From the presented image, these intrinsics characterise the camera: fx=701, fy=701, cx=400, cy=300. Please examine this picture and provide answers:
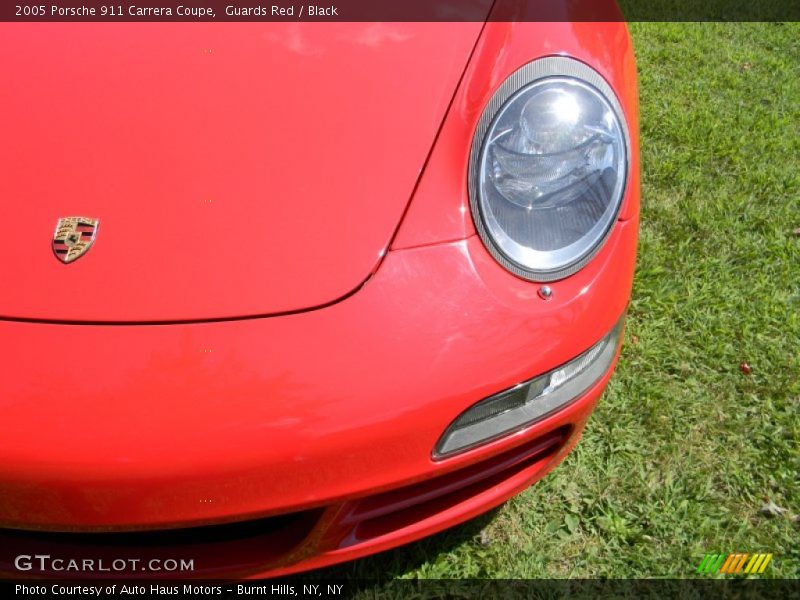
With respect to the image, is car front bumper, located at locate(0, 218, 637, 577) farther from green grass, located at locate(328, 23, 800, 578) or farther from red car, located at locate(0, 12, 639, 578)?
green grass, located at locate(328, 23, 800, 578)

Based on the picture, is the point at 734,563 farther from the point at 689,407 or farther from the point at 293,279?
the point at 293,279

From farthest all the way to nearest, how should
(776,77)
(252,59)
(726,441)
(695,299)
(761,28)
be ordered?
(761,28), (776,77), (695,299), (726,441), (252,59)

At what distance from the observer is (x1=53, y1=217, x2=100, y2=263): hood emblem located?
3.96 ft

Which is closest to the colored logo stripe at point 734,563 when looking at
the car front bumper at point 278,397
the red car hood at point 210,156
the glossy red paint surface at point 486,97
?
the car front bumper at point 278,397

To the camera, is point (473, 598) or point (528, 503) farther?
point (528, 503)

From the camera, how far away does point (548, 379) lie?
1.23 metres

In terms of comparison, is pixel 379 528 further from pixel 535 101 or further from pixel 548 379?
pixel 535 101

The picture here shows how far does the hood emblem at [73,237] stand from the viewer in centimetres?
121

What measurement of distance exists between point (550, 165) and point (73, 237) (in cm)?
88

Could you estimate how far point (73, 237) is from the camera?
122 cm

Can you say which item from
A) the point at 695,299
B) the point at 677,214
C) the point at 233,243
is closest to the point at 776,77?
the point at 677,214

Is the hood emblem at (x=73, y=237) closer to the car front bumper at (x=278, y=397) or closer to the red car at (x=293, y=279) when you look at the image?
the red car at (x=293, y=279)

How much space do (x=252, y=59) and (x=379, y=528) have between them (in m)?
0.98

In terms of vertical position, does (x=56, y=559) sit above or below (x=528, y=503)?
above
